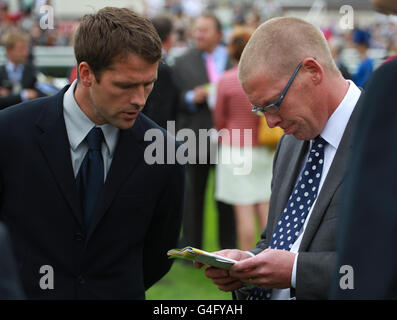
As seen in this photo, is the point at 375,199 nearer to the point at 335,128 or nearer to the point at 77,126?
the point at 335,128

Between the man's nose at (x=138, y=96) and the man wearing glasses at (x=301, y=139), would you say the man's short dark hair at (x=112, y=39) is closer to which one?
the man's nose at (x=138, y=96)

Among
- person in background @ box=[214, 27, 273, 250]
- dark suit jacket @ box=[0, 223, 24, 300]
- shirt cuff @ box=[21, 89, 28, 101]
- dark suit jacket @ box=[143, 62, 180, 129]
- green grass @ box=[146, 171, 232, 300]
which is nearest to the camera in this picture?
dark suit jacket @ box=[0, 223, 24, 300]

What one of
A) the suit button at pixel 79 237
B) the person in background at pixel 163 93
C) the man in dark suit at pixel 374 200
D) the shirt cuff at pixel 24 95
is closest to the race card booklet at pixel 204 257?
the suit button at pixel 79 237

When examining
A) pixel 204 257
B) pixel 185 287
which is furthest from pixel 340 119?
pixel 185 287

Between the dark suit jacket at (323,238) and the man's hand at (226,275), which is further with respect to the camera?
the man's hand at (226,275)

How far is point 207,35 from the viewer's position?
23.5 ft

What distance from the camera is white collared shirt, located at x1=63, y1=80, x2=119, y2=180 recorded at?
2572 millimetres

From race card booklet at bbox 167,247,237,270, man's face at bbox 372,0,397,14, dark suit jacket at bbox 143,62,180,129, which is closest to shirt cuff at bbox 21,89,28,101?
dark suit jacket at bbox 143,62,180,129

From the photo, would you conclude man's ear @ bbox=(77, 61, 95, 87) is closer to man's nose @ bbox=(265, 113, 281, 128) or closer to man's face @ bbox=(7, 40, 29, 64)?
man's nose @ bbox=(265, 113, 281, 128)

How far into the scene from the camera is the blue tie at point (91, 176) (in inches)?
99.8

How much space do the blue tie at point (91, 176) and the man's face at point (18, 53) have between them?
597 cm

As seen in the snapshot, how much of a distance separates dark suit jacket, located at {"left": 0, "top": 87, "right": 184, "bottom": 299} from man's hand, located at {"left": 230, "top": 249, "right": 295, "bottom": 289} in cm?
49

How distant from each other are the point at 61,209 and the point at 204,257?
589mm

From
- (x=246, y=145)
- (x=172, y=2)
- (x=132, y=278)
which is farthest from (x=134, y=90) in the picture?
(x=172, y=2)
